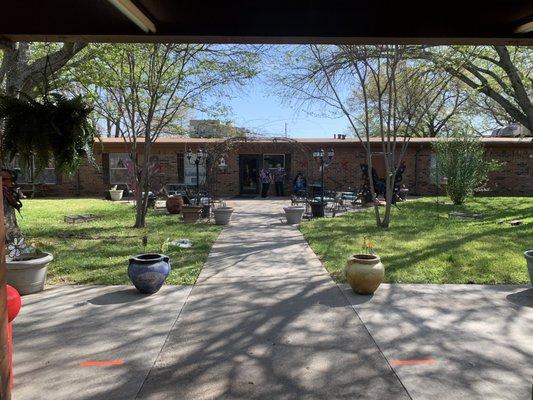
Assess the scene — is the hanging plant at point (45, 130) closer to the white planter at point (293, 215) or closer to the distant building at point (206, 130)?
the white planter at point (293, 215)

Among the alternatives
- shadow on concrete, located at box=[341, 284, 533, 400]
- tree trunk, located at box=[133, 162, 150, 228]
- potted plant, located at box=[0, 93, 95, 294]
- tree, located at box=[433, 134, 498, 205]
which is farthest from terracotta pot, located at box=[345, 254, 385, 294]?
tree, located at box=[433, 134, 498, 205]

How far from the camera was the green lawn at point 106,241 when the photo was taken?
745cm

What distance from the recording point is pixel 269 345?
4535mm

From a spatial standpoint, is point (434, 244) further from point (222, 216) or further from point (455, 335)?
point (222, 216)

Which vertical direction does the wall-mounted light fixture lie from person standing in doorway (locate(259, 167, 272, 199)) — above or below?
above

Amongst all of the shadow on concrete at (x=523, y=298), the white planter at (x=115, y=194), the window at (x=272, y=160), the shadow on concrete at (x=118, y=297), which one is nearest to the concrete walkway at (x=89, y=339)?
the shadow on concrete at (x=118, y=297)

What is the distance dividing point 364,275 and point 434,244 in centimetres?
447

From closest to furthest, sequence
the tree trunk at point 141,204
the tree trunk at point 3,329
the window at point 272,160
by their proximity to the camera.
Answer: the tree trunk at point 3,329
the tree trunk at point 141,204
the window at point 272,160

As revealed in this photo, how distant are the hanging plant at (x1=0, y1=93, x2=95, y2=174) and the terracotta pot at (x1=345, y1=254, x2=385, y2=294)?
3.81m

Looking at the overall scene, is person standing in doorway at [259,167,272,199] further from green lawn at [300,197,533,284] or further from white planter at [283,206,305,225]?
white planter at [283,206,305,225]

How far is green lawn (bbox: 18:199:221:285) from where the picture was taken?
7.45 metres

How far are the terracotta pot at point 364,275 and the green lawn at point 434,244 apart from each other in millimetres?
863

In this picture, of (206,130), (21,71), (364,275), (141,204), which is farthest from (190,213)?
(206,130)

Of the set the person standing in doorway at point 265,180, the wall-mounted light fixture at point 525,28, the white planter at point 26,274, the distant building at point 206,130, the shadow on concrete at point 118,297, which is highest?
the distant building at point 206,130
